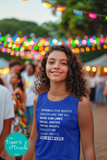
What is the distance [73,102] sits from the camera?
1416 millimetres

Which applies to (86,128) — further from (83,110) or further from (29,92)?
(29,92)

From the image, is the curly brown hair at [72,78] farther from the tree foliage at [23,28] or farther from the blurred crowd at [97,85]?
the tree foliage at [23,28]

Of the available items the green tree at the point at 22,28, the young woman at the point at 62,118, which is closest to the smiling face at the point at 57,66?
the young woman at the point at 62,118

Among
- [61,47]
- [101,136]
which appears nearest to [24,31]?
[101,136]

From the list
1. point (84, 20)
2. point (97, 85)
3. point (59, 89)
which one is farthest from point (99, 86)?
point (59, 89)

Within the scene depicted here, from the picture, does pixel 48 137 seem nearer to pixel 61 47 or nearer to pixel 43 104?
pixel 43 104

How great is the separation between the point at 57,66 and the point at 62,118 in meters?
0.37

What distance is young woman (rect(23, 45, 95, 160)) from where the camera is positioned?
1.36 metres

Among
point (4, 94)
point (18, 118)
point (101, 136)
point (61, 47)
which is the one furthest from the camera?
point (101, 136)

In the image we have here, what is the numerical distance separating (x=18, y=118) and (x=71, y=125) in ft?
7.27

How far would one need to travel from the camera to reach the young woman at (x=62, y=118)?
1.36 metres

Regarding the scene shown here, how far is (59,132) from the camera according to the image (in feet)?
4.48

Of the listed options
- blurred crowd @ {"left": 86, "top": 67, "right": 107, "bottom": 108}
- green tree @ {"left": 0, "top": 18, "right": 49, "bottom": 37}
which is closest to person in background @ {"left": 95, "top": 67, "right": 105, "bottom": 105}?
blurred crowd @ {"left": 86, "top": 67, "right": 107, "bottom": 108}

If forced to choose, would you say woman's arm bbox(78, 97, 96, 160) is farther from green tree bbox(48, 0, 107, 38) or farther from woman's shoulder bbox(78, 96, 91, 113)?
green tree bbox(48, 0, 107, 38)
